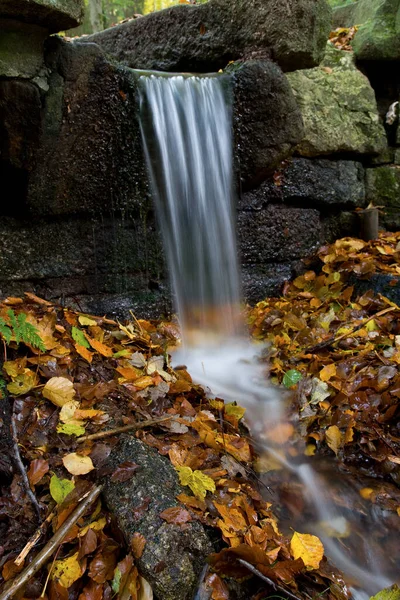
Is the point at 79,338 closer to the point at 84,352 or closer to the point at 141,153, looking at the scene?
the point at 84,352

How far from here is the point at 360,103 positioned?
5078mm

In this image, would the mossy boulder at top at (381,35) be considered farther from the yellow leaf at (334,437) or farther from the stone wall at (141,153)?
the yellow leaf at (334,437)

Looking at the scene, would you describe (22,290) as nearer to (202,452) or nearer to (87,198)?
(87,198)

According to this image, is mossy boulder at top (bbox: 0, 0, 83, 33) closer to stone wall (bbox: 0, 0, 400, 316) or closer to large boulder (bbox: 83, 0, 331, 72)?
stone wall (bbox: 0, 0, 400, 316)

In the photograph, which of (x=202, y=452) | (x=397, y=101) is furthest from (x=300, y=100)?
(x=202, y=452)

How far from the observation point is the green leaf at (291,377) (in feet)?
10.0

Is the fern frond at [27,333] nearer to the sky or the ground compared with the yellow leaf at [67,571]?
nearer to the sky

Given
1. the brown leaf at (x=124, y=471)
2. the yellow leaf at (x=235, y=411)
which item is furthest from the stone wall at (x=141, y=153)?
the brown leaf at (x=124, y=471)

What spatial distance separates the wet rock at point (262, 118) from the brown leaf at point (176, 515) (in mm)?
3168

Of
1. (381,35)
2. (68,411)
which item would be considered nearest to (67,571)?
(68,411)

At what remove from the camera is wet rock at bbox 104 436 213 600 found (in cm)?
152

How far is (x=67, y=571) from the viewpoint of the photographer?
1.52 m

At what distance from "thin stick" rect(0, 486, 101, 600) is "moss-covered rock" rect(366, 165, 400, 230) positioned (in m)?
4.76

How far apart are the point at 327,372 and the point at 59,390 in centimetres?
176
